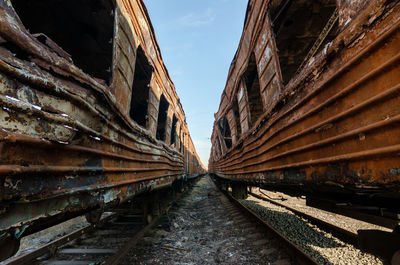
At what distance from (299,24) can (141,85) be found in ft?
13.0

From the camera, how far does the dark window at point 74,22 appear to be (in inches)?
118

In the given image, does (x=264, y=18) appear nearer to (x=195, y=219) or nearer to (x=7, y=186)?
(x=7, y=186)

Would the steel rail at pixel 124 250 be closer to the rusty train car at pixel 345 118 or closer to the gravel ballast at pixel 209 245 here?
the gravel ballast at pixel 209 245

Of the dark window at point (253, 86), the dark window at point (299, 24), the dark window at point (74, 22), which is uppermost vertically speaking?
the dark window at point (299, 24)

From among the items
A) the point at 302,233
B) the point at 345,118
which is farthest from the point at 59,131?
the point at 302,233

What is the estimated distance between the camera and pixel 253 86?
5.87 meters

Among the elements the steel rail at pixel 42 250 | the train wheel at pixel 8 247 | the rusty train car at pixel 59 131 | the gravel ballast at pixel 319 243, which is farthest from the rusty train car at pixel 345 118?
the steel rail at pixel 42 250

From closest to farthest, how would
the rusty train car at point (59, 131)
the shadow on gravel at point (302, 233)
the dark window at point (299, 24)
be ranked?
1. the rusty train car at point (59, 131)
2. the shadow on gravel at point (302, 233)
3. the dark window at point (299, 24)

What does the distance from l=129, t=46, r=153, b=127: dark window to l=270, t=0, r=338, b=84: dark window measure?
258 centimetres

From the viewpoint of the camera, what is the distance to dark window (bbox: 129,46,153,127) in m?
3.90

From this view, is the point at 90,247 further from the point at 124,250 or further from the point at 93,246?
the point at 124,250

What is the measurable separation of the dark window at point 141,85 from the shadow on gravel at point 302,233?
365cm

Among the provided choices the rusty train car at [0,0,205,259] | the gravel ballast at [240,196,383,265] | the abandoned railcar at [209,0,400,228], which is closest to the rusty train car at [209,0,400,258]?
the abandoned railcar at [209,0,400,228]

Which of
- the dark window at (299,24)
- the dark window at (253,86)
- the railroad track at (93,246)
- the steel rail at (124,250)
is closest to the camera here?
the steel rail at (124,250)
